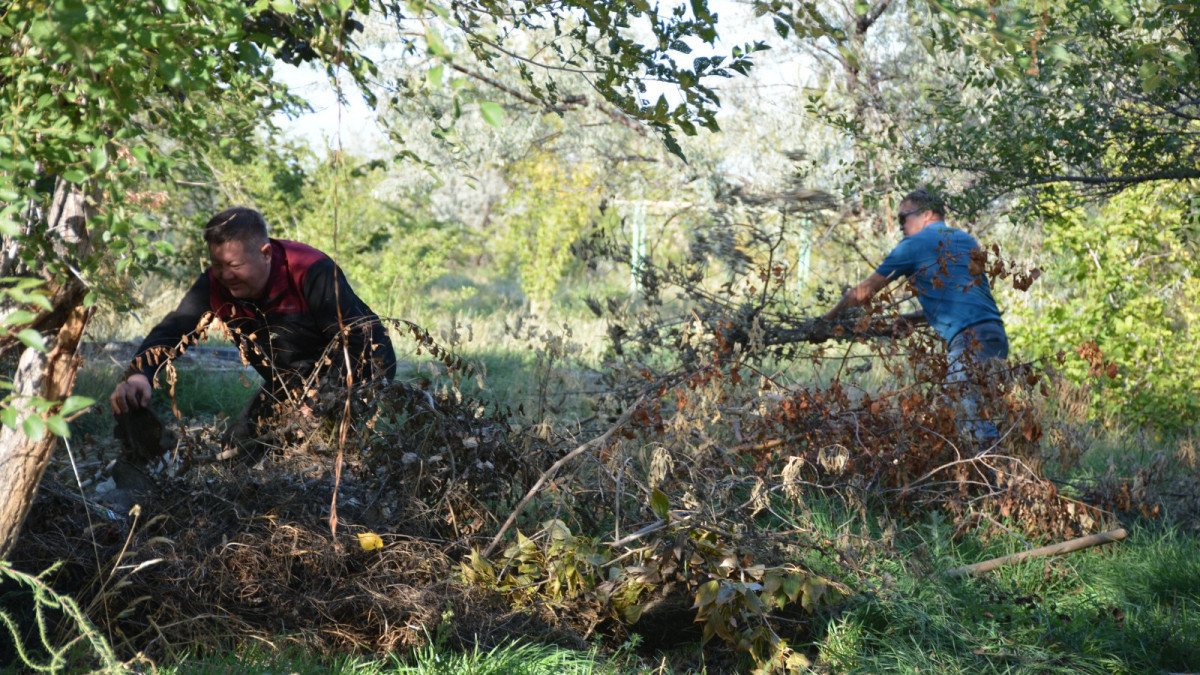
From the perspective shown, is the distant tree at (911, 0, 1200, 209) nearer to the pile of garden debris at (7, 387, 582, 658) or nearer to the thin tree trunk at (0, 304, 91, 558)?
the pile of garden debris at (7, 387, 582, 658)

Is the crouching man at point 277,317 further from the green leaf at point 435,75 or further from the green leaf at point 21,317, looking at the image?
the green leaf at point 435,75

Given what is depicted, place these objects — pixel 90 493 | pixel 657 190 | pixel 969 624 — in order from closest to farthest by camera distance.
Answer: pixel 969 624 < pixel 90 493 < pixel 657 190

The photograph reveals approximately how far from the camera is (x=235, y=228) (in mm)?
4363

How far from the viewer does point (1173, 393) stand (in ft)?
23.9

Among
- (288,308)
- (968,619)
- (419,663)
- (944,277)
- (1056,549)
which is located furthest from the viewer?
(944,277)

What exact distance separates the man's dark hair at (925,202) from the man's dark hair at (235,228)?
380cm

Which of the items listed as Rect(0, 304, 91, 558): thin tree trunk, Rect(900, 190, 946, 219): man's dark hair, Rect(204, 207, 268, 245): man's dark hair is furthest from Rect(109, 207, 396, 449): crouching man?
Rect(900, 190, 946, 219): man's dark hair

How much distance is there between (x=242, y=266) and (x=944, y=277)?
386 cm

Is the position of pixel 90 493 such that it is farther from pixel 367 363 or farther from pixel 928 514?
pixel 928 514

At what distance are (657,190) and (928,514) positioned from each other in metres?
12.9

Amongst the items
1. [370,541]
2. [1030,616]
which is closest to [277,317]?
[370,541]

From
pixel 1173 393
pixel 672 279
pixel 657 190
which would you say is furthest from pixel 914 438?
pixel 657 190

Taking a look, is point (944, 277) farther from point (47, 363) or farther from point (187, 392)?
point (187, 392)

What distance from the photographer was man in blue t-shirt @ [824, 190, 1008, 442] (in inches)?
219
